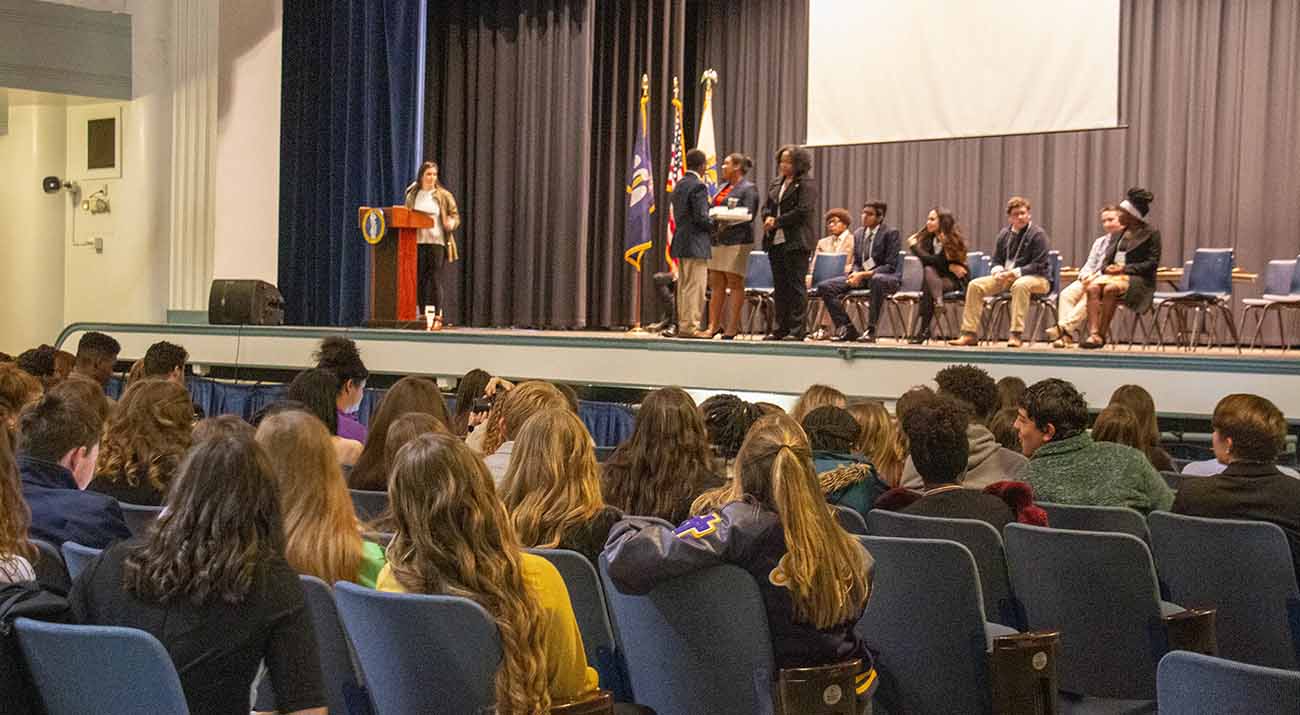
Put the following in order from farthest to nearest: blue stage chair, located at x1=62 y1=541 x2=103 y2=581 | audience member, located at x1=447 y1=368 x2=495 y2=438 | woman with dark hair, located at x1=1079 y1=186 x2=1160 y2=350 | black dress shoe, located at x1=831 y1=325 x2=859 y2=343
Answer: black dress shoe, located at x1=831 y1=325 x2=859 y2=343, woman with dark hair, located at x1=1079 y1=186 x2=1160 y2=350, audience member, located at x1=447 y1=368 x2=495 y2=438, blue stage chair, located at x1=62 y1=541 x2=103 y2=581

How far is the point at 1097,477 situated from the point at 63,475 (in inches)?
112

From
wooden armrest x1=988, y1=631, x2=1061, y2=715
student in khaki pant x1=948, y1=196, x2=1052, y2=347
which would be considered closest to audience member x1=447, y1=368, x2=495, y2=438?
wooden armrest x1=988, y1=631, x2=1061, y2=715

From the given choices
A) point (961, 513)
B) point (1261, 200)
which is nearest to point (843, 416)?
point (961, 513)

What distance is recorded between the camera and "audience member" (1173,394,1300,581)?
377cm

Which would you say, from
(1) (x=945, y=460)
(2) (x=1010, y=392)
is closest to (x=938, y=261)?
(2) (x=1010, y=392)

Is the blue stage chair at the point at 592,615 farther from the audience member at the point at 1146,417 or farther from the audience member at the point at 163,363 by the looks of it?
the audience member at the point at 163,363

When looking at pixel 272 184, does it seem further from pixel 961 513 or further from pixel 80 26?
pixel 961 513

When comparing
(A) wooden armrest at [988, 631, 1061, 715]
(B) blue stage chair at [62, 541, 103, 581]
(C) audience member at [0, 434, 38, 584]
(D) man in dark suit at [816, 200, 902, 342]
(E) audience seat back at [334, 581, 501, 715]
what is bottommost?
(A) wooden armrest at [988, 631, 1061, 715]

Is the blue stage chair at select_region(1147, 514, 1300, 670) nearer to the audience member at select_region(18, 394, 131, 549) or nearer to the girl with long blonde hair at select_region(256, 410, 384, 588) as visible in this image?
the girl with long blonde hair at select_region(256, 410, 384, 588)

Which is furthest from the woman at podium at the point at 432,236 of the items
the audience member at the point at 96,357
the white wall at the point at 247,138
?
the audience member at the point at 96,357

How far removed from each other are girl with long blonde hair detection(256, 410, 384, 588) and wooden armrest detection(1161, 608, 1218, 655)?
179 cm

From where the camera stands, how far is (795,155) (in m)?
9.48

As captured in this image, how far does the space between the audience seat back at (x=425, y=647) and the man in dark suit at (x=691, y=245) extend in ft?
24.3

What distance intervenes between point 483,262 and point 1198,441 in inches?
323
